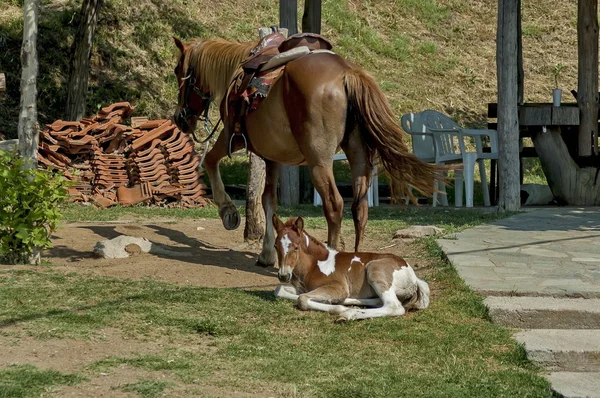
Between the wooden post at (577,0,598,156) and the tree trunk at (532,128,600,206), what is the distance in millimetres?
424

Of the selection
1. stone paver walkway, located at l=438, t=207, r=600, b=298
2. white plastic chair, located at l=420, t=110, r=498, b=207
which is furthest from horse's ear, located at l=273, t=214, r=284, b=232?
white plastic chair, located at l=420, t=110, r=498, b=207

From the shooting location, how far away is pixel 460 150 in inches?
531

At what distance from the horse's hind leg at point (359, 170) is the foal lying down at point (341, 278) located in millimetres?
743

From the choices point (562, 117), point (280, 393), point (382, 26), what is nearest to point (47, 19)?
point (382, 26)

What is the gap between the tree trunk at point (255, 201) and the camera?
9469 mm

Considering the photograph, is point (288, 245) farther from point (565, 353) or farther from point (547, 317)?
point (565, 353)

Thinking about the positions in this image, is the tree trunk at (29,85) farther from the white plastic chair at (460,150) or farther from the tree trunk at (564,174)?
the tree trunk at (564,174)

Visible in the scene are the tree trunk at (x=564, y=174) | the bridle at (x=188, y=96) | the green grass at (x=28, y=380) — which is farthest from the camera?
the tree trunk at (x=564, y=174)

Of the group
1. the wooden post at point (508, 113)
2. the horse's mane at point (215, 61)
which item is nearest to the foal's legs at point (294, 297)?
the horse's mane at point (215, 61)

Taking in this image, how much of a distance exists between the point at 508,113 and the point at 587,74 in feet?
7.64

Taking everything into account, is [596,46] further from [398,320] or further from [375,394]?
[375,394]

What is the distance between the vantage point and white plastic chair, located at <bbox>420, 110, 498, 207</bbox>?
13117 millimetres

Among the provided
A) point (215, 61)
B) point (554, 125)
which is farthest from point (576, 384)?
point (554, 125)

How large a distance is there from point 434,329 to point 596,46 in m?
8.82
